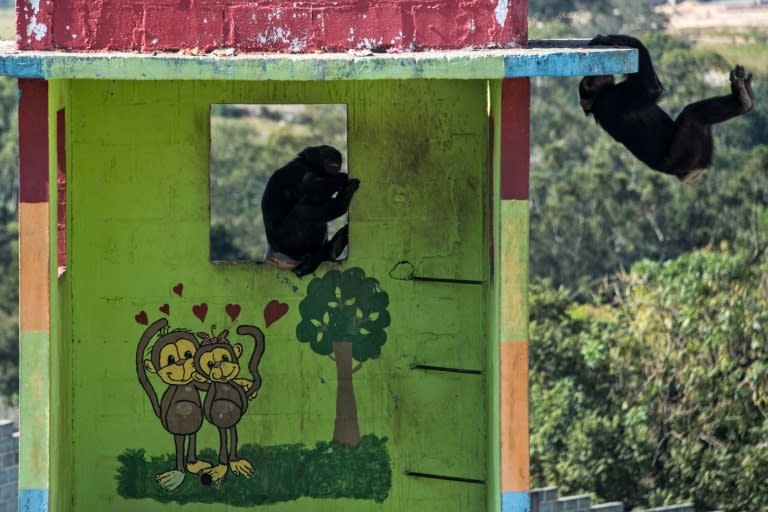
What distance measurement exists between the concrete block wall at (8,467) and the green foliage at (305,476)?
5.23 m

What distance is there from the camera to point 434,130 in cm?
798

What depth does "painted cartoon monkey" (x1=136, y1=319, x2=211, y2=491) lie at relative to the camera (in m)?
7.91

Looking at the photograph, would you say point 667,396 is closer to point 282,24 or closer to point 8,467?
point 8,467

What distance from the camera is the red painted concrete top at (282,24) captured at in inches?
275

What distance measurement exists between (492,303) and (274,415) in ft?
4.22

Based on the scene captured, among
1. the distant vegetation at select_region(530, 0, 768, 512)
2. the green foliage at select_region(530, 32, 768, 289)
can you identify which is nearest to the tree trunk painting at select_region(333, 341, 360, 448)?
the distant vegetation at select_region(530, 0, 768, 512)

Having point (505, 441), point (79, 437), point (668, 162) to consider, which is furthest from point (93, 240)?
point (668, 162)

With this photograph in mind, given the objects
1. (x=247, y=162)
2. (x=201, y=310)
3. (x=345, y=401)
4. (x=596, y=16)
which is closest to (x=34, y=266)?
(x=201, y=310)

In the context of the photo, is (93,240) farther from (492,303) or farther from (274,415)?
(492,303)

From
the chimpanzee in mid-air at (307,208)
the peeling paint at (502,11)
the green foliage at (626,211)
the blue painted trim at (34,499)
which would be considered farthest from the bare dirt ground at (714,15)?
the blue painted trim at (34,499)

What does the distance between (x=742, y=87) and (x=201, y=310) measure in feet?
9.17

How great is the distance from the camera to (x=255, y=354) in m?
7.98

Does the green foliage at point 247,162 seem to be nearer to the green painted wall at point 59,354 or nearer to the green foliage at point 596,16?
the green foliage at point 596,16

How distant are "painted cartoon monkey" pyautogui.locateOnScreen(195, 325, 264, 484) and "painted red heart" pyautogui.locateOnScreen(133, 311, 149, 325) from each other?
0.27 meters
